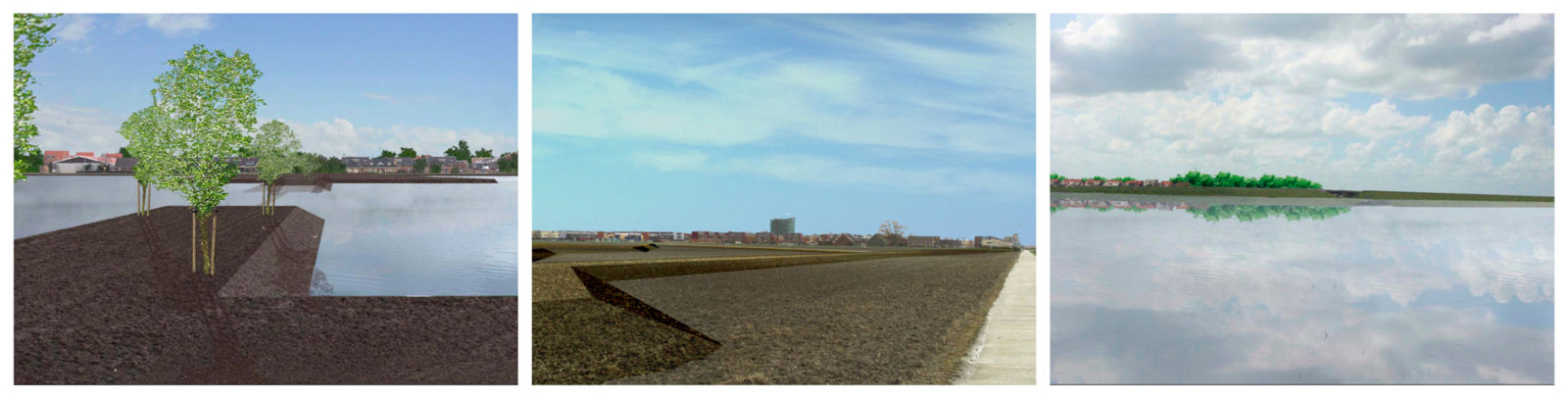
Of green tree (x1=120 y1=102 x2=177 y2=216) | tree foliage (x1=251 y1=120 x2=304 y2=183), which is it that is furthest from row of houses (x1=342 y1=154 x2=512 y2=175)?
green tree (x1=120 y1=102 x2=177 y2=216)

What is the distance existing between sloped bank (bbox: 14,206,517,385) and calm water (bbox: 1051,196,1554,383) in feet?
19.8

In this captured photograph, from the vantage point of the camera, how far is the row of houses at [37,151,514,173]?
12.0 metres

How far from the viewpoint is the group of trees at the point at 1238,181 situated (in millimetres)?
32406

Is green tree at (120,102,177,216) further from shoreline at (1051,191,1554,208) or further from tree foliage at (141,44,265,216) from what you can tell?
shoreline at (1051,191,1554,208)

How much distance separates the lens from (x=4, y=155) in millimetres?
5137

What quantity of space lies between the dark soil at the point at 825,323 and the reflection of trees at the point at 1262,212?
1915cm

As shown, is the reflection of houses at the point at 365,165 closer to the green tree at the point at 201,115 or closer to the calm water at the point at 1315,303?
the green tree at the point at 201,115

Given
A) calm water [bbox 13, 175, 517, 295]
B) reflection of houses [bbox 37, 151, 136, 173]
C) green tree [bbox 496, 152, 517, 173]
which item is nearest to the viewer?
reflection of houses [bbox 37, 151, 136, 173]

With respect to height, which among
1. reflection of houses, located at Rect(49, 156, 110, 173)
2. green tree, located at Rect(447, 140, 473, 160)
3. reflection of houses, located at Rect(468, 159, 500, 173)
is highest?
green tree, located at Rect(447, 140, 473, 160)

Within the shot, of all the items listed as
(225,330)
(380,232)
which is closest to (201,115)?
(225,330)

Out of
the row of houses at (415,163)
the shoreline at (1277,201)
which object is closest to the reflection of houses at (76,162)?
the row of houses at (415,163)

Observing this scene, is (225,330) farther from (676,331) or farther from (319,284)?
(319,284)
